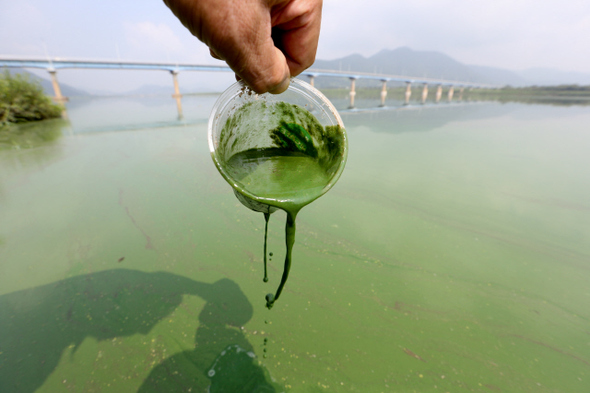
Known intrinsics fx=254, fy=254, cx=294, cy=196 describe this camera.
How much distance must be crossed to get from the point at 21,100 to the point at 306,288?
1121 centimetres

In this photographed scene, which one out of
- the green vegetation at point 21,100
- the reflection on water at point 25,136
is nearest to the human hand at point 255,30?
the reflection on water at point 25,136

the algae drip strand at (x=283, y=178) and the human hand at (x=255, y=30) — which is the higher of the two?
the human hand at (x=255, y=30)

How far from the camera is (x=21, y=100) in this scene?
26.0 feet

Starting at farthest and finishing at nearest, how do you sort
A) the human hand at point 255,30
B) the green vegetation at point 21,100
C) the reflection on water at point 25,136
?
the green vegetation at point 21,100
the reflection on water at point 25,136
the human hand at point 255,30

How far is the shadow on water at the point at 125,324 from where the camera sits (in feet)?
3.88

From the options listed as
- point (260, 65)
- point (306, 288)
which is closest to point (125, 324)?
point (306, 288)

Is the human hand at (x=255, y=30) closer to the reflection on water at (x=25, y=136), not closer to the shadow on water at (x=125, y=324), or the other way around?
the shadow on water at (x=125, y=324)

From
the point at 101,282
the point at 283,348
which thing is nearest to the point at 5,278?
the point at 101,282

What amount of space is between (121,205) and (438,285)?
3.05 meters

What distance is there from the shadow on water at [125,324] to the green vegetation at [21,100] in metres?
8.92

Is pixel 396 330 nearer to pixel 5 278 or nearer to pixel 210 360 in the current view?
pixel 210 360

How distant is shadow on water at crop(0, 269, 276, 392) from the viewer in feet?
3.88


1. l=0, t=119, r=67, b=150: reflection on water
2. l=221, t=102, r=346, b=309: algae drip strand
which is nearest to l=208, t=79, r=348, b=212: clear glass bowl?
l=221, t=102, r=346, b=309: algae drip strand

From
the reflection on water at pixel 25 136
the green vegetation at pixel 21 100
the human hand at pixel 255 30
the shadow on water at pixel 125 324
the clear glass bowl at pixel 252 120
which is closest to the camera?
the human hand at pixel 255 30
